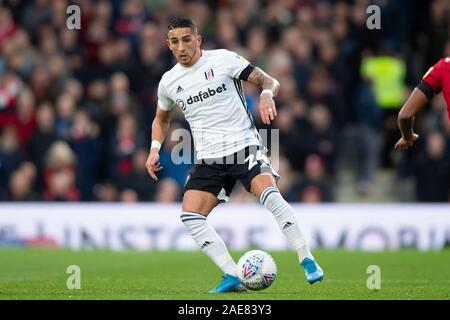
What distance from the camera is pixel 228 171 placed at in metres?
10.4

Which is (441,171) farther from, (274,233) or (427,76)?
(427,76)

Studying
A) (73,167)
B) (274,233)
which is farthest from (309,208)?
(73,167)

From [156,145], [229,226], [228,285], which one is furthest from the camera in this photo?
[229,226]

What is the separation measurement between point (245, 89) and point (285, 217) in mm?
9409

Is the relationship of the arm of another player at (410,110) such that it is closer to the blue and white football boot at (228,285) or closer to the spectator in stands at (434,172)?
the blue and white football boot at (228,285)

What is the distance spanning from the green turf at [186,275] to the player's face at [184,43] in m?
2.29

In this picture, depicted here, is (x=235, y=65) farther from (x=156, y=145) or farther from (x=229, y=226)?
(x=229, y=226)

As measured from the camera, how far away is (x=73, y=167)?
62.0 feet

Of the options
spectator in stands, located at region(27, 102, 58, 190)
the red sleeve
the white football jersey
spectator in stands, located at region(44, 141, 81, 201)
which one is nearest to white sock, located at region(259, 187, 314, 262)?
the white football jersey

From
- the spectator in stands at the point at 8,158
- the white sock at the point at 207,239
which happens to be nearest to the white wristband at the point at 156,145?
the white sock at the point at 207,239

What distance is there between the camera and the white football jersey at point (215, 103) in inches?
409

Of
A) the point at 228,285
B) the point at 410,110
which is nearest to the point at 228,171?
the point at 228,285
